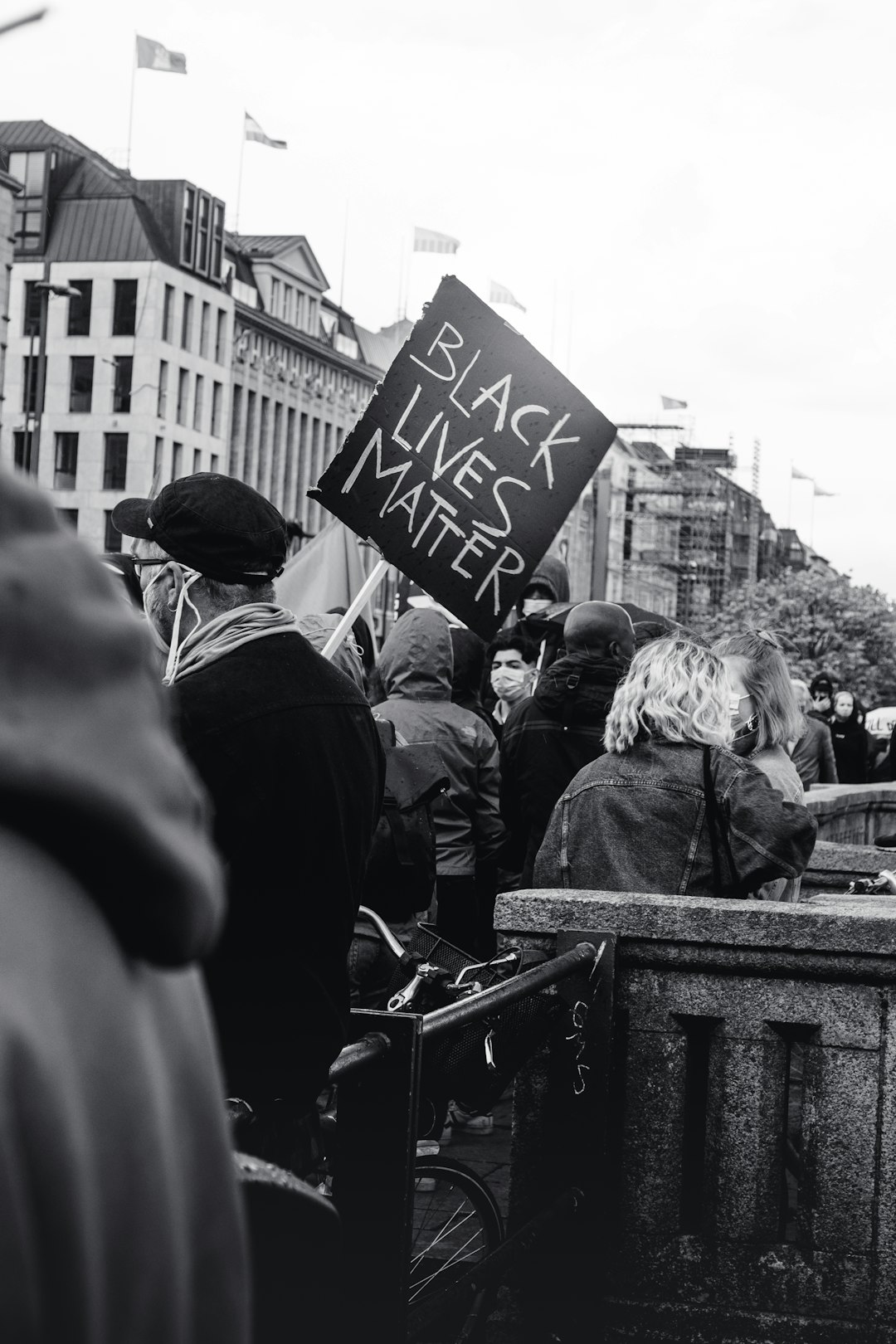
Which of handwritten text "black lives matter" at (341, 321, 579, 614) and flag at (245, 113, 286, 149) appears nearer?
handwritten text "black lives matter" at (341, 321, 579, 614)

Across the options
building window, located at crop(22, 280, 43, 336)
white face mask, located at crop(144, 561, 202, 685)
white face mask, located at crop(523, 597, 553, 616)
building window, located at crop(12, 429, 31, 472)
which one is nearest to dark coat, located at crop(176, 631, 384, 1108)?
white face mask, located at crop(144, 561, 202, 685)

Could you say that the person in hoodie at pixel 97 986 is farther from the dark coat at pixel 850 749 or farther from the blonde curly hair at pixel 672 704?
the dark coat at pixel 850 749

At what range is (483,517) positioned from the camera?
473 cm

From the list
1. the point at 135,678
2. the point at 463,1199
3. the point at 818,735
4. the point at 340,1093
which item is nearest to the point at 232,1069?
the point at 340,1093

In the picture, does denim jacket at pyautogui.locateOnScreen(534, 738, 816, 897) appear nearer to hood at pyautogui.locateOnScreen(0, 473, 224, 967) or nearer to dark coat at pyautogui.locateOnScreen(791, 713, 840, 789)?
hood at pyautogui.locateOnScreen(0, 473, 224, 967)

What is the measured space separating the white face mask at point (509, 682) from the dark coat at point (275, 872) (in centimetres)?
643

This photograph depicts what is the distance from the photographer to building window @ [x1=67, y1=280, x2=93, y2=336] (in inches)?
3095

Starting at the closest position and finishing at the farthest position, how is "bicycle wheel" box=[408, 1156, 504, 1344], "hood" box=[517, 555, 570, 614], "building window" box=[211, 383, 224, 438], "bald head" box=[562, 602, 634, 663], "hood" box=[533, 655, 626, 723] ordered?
"bicycle wheel" box=[408, 1156, 504, 1344] → "bald head" box=[562, 602, 634, 663] → "hood" box=[533, 655, 626, 723] → "hood" box=[517, 555, 570, 614] → "building window" box=[211, 383, 224, 438]

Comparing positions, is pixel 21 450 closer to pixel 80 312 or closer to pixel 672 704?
pixel 80 312

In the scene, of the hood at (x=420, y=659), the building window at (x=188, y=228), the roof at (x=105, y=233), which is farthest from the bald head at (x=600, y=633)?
the building window at (x=188, y=228)

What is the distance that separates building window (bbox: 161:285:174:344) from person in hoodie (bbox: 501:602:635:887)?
7399 cm

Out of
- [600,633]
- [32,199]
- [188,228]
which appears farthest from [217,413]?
[600,633]

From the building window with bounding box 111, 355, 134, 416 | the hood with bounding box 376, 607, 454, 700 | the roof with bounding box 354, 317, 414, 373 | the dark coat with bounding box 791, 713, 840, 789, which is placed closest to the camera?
the hood with bounding box 376, 607, 454, 700

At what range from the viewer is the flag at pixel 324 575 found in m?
10.8
